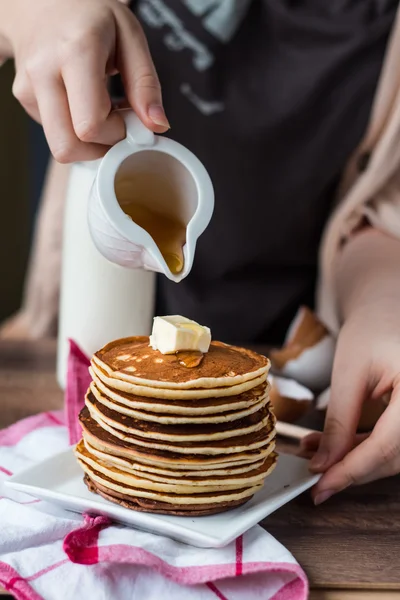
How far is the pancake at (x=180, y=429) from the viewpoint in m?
0.71

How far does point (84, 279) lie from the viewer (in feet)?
3.76

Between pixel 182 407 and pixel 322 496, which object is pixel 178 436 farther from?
pixel 322 496

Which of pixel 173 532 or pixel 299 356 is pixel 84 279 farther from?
pixel 173 532

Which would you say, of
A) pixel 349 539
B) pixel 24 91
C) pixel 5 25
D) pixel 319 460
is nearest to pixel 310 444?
pixel 319 460

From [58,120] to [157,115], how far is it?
116 mm

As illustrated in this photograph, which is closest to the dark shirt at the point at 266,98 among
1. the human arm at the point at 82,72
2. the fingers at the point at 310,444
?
the human arm at the point at 82,72

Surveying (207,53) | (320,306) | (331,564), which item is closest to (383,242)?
(320,306)

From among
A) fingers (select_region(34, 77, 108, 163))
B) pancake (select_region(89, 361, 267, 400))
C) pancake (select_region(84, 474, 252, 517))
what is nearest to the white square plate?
pancake (select_region(84, 474, 252, 517))

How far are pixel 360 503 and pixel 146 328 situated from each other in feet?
1.54

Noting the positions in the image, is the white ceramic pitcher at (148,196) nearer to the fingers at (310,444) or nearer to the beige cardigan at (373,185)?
the fingers at (310,444)

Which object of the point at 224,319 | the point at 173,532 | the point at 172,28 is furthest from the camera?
the point at 224,319

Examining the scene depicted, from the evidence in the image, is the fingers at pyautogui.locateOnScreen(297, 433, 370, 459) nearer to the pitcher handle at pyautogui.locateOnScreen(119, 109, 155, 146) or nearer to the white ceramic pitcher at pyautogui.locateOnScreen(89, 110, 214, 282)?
the white ceramic pitcher at pyautogui.locateOnScreen(89, 110, 214, 282)

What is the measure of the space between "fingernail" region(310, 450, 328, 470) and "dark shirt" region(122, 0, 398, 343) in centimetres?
76

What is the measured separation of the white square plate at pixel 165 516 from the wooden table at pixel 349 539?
3cm
